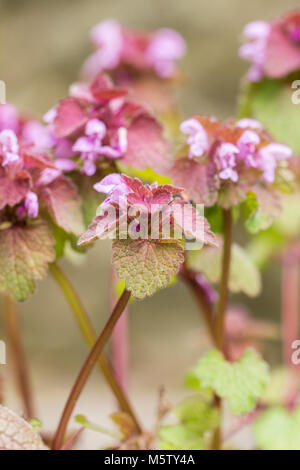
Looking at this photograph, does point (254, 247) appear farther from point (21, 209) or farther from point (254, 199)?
point (21, 209)

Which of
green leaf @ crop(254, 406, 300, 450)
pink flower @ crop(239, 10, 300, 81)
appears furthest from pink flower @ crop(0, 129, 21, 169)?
green leaf @ crop(254, 406, 300, 450)

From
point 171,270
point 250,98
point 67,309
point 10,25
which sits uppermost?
point 10,25

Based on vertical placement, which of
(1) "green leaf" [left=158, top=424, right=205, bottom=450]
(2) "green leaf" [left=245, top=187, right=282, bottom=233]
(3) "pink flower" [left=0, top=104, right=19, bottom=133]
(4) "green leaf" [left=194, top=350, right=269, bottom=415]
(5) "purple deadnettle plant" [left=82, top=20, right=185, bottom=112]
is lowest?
(1) "green leaf" [left=158, top=424, right=205, bottom=450]

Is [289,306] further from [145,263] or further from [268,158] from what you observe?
[145,263]

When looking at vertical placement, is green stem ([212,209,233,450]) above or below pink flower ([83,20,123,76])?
below

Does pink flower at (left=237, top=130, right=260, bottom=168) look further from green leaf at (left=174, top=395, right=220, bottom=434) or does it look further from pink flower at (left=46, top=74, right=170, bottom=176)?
green leaf at (left=174, top=395, right=220, bottom=434)

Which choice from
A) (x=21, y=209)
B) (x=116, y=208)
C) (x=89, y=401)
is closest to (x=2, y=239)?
(x=21, y=209)

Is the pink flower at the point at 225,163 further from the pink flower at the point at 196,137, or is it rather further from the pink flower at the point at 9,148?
the pink flower at the point at 9,148
